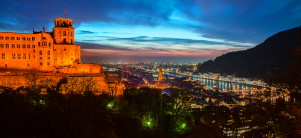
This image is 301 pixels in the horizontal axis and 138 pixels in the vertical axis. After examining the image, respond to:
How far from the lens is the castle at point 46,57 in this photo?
23766mm

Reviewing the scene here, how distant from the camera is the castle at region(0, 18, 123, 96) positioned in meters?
23.8

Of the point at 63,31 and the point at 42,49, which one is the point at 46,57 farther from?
the point at 63,31

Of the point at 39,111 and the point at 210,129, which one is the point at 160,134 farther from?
the point at 210,129

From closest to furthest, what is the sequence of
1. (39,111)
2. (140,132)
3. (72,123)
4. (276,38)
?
1. (72,123)
2. (39,111)
3. (140,132)
4. (276,38)

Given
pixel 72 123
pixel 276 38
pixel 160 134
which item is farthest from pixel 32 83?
pixel 276 38

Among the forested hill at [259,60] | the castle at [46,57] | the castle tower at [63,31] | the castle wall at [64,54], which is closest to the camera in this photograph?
the castle at [46,57]

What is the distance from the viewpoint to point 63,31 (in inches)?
1094

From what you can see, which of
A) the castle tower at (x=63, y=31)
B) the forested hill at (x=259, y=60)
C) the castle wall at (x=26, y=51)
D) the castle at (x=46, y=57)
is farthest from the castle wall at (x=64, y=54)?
the forested hill at (x=259, y=60)

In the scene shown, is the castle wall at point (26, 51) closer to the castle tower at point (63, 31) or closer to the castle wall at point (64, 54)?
the castle wall at point (64, 54)

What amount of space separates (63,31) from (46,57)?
149 inches

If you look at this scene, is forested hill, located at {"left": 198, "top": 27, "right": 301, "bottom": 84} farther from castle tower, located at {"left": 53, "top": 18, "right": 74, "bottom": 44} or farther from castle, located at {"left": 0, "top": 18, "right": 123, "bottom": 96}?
castle tower, located at {"left": 53, "top": 18, "right": 74, "bottom": 44}

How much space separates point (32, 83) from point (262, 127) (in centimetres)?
2201

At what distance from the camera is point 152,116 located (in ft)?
Answer: 65.7

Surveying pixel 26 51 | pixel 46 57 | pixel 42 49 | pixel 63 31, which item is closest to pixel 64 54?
pixel 46 57
